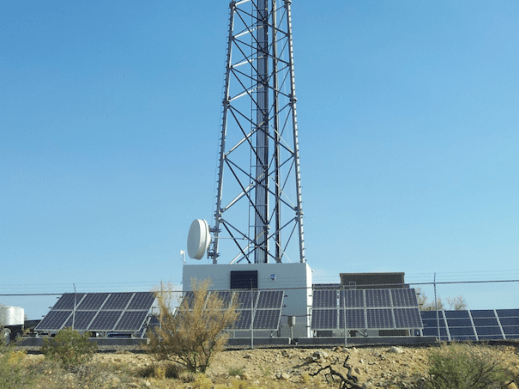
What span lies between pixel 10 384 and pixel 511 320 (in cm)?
2174

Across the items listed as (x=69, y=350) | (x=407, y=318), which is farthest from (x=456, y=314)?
(x=69, y=350)

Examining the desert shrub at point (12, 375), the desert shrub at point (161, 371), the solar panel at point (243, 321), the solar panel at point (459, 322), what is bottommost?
the desert shrub at point (12, 375)

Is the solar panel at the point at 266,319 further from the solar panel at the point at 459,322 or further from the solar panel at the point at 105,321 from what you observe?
the solar panel at the point at 459,322

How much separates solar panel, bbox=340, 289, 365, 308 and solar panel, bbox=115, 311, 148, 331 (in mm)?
8470

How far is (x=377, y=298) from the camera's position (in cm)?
2455

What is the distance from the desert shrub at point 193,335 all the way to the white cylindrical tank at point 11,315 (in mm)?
10407

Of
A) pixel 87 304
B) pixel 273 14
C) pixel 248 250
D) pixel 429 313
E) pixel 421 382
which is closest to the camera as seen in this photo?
pixel 421 382

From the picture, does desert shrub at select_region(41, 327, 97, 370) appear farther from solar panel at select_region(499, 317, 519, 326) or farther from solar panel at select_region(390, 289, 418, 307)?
solar panel at select_region(499, 317, 519, 326)

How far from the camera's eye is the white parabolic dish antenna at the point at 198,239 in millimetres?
31350

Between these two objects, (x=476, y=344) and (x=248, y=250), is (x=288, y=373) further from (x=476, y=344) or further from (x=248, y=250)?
(x=248, y=250)

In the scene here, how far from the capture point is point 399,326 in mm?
22641

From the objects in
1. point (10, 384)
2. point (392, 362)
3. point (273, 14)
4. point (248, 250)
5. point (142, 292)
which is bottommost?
point (10, 384)

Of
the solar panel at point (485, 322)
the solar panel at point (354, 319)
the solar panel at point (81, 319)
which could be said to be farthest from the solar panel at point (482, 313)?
the solar panel at point (81, 319)

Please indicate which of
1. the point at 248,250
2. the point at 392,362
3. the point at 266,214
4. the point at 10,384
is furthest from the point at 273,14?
the point at 10,384
